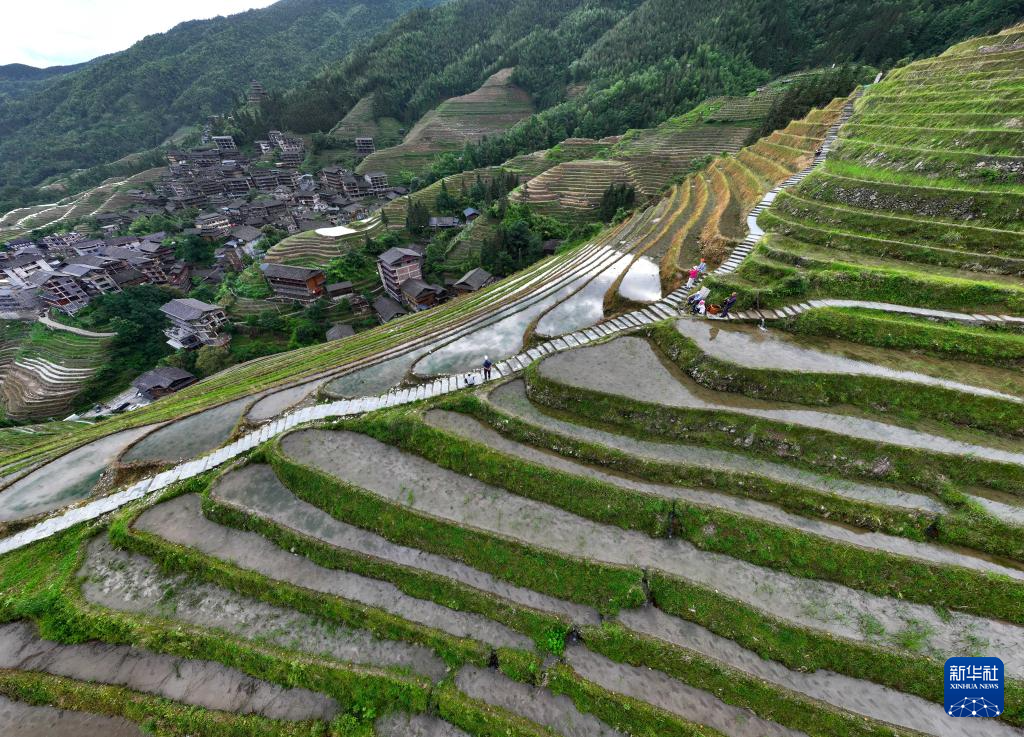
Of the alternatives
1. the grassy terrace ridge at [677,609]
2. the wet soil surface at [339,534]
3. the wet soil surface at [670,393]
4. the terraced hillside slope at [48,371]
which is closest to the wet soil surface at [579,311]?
the wet soil surface at [670,393]

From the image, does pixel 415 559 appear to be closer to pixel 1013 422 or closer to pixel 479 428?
pixel 479 428

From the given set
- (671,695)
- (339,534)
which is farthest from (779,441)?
(339,534)

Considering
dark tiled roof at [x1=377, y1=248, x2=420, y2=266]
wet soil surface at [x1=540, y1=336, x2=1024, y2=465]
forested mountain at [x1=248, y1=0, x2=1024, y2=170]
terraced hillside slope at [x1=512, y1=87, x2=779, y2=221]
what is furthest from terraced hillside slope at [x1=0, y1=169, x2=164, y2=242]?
wet soil surface at [x1=540, y1=336, x2=1024, y2=465]

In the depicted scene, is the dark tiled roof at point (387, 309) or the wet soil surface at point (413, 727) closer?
the wet soil surface at point (413, 727)

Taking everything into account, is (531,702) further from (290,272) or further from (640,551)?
(290,272)

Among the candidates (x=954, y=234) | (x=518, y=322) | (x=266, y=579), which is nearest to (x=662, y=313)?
(x=518, y=322)

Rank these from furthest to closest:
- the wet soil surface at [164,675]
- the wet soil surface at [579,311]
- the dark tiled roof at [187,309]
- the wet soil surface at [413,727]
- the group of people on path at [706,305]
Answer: the dark tiled roof at [187,309]
the wet soil surface at [579,311]
the group of people on path at [706,305]
the wet soil surface at [164,675]
the wet soil surface at [413,727]

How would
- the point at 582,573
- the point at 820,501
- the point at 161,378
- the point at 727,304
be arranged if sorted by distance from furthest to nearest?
1. the point at 161,378
2. the point at 727,304
3. the point at 820,501
4. the point at 582,573

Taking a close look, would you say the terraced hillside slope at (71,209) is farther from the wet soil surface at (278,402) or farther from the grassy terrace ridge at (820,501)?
the grassy terrace ridge at (820,501)
